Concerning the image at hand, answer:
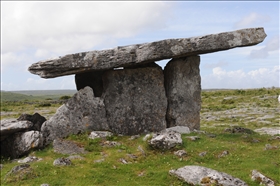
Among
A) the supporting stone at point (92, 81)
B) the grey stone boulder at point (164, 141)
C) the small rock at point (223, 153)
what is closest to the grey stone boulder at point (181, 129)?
the grey stone boulder at point (164, 141)

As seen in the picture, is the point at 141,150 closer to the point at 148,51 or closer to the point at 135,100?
the point at 135,100

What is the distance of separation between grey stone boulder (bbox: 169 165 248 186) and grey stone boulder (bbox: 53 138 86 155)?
6245 mm

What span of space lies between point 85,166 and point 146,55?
773cm

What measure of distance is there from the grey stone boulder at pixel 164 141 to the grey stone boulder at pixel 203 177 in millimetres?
3080

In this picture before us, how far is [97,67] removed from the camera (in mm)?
20031

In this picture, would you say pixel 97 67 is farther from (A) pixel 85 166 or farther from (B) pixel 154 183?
(B) pixel 154 183

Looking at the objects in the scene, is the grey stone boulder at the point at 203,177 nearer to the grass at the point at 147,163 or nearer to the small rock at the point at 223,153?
the grass at the point at 147,163

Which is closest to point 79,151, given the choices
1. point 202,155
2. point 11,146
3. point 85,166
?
point 85,166

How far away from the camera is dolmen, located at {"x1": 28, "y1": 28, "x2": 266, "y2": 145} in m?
19.9

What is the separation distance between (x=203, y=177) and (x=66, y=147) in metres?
8.63

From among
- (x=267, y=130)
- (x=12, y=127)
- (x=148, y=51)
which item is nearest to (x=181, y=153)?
(x=148, y=51)

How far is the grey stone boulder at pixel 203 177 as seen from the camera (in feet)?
41.2

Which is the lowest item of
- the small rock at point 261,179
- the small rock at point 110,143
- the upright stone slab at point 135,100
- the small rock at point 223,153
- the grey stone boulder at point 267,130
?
the small rock at point 261,179

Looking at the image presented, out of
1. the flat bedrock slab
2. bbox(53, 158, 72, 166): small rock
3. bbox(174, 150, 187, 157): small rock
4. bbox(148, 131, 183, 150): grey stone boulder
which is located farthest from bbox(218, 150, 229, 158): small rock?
bbox(53, 158, 72, 166): small rock
